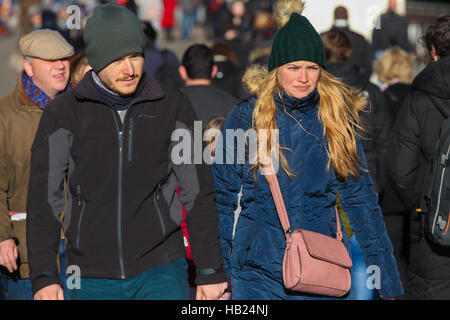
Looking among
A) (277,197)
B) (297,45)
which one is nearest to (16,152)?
(277,197)

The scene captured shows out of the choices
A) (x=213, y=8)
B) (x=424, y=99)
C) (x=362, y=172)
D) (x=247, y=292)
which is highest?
(x=213, y=8)

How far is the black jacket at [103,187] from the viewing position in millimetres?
3779

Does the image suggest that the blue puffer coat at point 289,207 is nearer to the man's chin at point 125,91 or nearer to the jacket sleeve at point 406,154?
the man's chin at point 125,91

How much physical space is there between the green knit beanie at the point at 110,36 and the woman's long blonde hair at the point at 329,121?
0.68 metres

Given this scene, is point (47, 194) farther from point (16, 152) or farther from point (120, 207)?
point (16, 152)

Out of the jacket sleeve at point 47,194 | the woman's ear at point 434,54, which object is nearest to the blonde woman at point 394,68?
the woman's ear at point 434,54

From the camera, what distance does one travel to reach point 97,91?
387 cm

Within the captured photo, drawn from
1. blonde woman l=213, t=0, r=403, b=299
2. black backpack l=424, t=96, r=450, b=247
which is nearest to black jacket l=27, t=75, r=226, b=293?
blonde woman l=213, t=0, r=403, b=299

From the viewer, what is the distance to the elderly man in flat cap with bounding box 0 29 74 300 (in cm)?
477

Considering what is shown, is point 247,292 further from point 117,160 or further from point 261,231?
point 117,160

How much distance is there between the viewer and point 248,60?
12.3m

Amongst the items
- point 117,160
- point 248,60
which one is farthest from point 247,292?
point 248,60

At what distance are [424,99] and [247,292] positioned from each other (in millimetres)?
1659

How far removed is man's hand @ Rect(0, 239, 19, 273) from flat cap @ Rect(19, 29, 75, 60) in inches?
48.5
